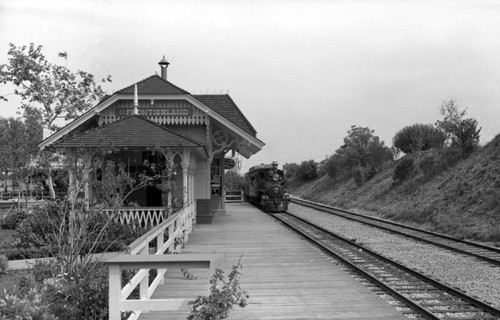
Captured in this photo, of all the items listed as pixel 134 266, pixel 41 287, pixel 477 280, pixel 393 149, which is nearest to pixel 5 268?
pixel 41 287

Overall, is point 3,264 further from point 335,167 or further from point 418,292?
point 335,167

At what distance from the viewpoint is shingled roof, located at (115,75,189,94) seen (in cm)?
1933

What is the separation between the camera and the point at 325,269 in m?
10.3

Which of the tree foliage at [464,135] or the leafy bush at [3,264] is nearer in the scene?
the leafy bush at [3,264]

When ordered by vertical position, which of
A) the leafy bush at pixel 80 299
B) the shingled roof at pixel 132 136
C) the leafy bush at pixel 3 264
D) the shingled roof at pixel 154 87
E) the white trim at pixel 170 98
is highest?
the shingled roof at pixel 154 87

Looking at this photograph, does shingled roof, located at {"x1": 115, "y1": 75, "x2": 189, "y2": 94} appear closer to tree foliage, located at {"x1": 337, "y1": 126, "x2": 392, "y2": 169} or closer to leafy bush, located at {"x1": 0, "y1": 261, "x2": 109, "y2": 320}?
leafy bush, located at {"x1": 0, "y1": 261, "x2": 109, "y2": 320}

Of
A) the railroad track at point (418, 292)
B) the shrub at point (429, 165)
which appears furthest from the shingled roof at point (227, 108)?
the railroad track at point (418, 292)

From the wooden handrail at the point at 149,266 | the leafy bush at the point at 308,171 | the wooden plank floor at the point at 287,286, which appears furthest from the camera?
the leafy bush at the point at 308,171

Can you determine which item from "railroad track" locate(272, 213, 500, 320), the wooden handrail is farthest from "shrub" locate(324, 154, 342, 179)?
the wooden handrail

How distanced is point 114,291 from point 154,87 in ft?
50.5

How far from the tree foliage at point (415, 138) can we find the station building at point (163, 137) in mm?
16992

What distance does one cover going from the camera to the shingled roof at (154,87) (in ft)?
63.4

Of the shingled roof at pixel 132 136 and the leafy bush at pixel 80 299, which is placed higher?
the shingled roof at pixel 132 136

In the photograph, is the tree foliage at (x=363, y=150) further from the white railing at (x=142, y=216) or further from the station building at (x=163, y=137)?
the white railing at (x=142, y=216)
